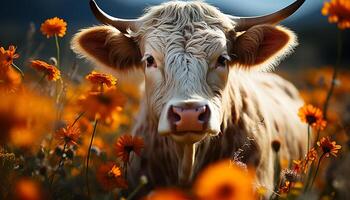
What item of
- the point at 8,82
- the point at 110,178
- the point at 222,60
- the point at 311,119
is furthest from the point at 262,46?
the point at 8,82

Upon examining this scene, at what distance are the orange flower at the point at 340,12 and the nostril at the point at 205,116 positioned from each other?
102 cm

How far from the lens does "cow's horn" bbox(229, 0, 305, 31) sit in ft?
16.8

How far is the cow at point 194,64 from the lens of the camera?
188 inches

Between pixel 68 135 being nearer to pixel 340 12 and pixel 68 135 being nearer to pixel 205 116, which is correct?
pixel 205 116

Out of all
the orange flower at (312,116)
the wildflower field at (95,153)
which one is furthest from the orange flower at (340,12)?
the orange flower at (312,116)

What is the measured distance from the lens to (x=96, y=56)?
5.53 metres

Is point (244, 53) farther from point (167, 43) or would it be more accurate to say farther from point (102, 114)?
point (102, 114)

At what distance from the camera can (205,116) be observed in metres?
4.09

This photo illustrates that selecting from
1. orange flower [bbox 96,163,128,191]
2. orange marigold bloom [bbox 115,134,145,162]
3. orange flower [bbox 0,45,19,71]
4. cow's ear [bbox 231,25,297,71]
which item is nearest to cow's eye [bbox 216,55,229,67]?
cow's ear [bbox 231,25,297,71]

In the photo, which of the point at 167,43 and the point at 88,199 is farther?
the point at 167,43

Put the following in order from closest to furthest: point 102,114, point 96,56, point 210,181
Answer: point 210,181
point 102,114
point 96,56

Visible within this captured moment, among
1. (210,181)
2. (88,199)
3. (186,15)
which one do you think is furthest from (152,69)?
(210,181)

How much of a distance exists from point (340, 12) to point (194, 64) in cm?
136

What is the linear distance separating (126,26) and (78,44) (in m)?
0.50
